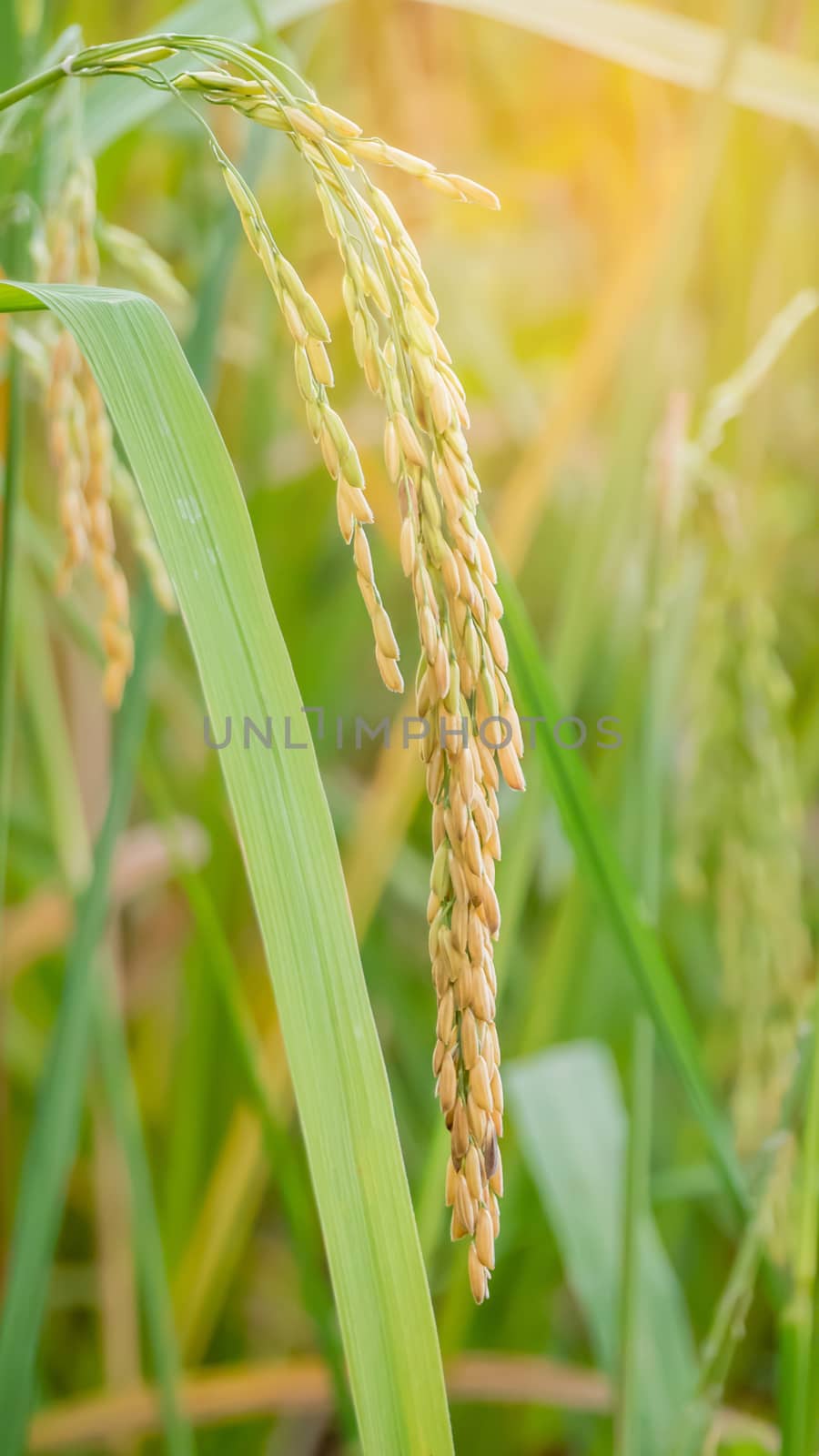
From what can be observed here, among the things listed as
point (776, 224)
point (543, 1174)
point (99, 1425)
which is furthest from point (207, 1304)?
point (776, 224)

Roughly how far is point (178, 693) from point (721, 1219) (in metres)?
0.73

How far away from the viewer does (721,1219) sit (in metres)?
1.03

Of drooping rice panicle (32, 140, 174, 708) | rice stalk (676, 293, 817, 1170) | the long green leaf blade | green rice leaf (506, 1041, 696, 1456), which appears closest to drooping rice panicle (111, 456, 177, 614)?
drooping rice panicle (32, 140, 174, 708)

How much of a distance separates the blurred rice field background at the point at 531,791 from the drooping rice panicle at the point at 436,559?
0.58 feet

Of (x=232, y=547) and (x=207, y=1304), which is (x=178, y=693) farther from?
(x=232, y=547)

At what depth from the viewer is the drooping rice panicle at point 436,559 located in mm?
304

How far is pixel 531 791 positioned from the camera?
696mm

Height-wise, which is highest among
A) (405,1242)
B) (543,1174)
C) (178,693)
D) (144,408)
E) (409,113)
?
(409,113)

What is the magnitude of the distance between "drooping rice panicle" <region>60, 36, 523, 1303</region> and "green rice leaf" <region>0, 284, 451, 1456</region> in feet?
0.09

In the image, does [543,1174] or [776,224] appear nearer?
[543,1174]

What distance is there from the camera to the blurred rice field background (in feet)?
2.07

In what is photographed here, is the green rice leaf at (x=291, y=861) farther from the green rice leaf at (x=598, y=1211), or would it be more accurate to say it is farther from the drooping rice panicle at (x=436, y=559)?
the green rice leaf at (x=598, y=1211)

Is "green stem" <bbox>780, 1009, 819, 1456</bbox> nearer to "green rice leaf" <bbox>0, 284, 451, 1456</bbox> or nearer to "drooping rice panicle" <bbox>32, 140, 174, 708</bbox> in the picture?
"green rice leaf" <bbox>0, 284, 451, 1456</bbox>

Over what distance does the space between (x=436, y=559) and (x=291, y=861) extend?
100 mm
